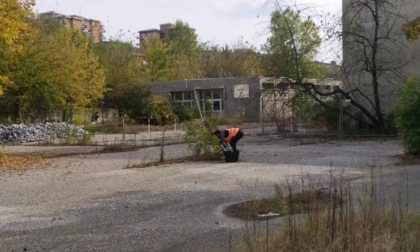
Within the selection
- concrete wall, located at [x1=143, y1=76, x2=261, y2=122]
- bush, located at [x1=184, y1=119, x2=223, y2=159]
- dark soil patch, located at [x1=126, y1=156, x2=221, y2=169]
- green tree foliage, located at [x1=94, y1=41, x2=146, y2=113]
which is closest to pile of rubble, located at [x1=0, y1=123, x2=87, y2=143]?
green tree foliage, located at [x1=94, y1=41, x2=146, y2=113]

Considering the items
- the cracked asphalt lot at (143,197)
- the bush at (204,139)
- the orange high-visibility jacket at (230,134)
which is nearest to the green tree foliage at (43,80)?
the cracked asphalt lot at (143,197)

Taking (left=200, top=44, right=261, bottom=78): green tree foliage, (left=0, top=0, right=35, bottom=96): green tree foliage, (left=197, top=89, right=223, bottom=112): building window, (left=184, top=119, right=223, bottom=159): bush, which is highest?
(left=200, top=44, right=261, bottom=78): green tree foliage

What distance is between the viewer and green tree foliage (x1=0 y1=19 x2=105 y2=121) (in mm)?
41938

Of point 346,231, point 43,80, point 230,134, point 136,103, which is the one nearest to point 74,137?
point 43,80

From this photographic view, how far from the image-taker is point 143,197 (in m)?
12.1

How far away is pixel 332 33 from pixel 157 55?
49226 mm

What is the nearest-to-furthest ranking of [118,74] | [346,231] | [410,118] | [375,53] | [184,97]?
[346,231], [410,118], [375,53], [118,74], [184,97]

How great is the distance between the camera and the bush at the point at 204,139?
63.1ft

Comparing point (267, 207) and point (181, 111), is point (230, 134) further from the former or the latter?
point (181, 111)

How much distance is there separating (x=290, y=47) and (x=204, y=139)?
14.0m

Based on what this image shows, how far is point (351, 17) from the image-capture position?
3108 centimetres

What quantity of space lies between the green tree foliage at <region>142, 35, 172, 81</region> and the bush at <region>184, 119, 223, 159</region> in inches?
2200

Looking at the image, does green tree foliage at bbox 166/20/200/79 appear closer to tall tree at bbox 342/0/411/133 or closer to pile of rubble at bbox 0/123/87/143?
pile of rubble at bbox 0/123/87/143

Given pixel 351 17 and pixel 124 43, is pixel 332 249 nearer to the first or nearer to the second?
pixel 351 17
